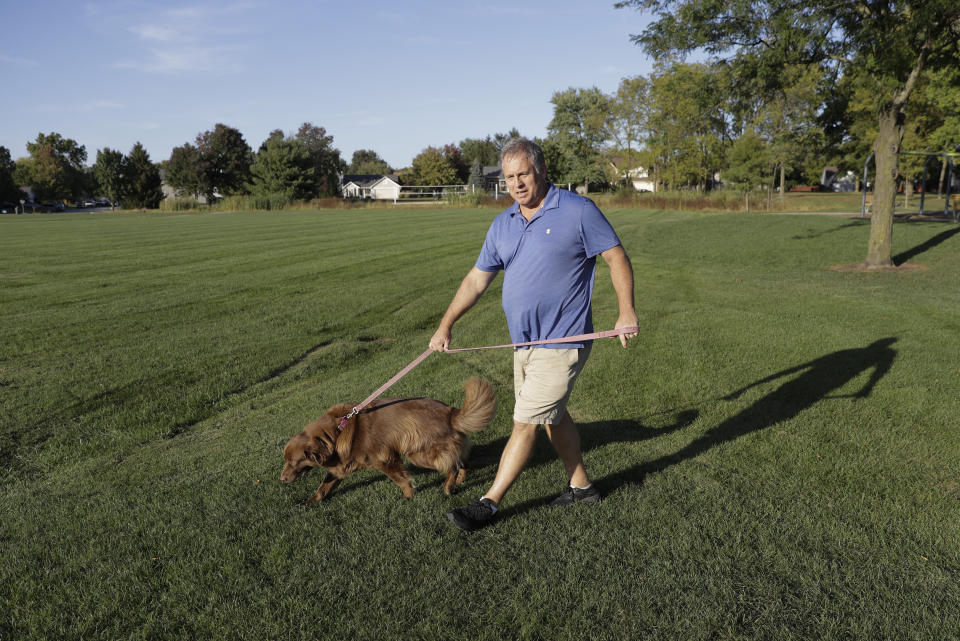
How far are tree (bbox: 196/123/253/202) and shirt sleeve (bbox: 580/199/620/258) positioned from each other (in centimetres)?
9201

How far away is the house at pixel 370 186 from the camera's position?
365 feet

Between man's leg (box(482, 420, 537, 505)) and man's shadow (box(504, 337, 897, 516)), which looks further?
man's shadow (box(504, 337, 897, 516))

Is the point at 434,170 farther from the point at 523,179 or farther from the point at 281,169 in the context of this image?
the point at 523,179

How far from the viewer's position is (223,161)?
90.4m

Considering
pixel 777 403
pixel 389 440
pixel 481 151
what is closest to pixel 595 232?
pixel 389 440

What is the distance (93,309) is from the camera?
36.8ft

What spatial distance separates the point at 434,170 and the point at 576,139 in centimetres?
2476

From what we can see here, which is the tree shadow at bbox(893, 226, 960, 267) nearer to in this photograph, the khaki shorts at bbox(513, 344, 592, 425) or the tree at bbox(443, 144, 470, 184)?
the khaki shorts at bbox(513, 344, 592, 425)

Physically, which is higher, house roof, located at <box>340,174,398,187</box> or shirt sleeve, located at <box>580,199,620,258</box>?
house roof, located at <box>340,174,398,187</box>

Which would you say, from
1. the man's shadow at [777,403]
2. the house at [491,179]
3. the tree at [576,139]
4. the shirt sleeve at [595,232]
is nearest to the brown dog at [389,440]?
the man's shadow at [777,403]

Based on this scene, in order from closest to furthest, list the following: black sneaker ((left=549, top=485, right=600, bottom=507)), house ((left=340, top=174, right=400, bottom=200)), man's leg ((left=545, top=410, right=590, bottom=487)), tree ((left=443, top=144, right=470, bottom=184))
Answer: man's leg ((left=545, top=410, right=590, bottom=487)), black sneaker ((left=549, top=485, right=600, bottom=507)), tree ((left=443, top=144, right=470, bottom=184)), house ((left=340, top=174, right=400, bottom=200))

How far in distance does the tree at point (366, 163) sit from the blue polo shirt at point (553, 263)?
16080cm

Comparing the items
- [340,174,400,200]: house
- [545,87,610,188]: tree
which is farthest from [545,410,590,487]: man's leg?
[340,174,400,200]: house

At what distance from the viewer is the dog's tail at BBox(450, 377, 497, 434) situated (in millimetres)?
4047
